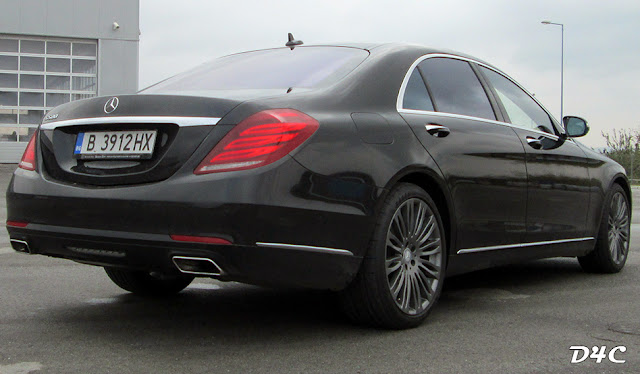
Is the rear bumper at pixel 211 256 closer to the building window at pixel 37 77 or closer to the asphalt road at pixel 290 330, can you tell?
the asphalt road at pixel 290 330

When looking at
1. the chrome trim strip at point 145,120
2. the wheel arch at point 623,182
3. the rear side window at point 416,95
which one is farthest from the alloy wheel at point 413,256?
the wheel arch at point 623,182

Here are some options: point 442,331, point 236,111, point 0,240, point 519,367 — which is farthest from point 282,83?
point 0,240

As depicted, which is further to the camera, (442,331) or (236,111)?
Answer: (442,331)

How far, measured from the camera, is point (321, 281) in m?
3.83

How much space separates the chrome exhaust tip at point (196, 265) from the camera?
359 cm

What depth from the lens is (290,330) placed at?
4.29 m

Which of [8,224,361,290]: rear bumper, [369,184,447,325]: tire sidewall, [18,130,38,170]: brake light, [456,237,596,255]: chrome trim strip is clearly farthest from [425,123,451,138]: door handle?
[18,130,38,170]: brake light

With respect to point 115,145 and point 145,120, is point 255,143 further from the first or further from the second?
point 115,145

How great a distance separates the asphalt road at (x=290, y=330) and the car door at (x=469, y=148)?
0.50 meters

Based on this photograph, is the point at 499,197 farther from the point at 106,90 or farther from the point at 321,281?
the point at 106,90

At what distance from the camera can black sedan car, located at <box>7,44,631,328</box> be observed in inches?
142

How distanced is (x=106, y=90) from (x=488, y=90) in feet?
83.9

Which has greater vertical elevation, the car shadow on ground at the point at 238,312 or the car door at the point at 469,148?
the car door at the point at 469,148

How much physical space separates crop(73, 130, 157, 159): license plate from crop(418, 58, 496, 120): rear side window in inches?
67.6
